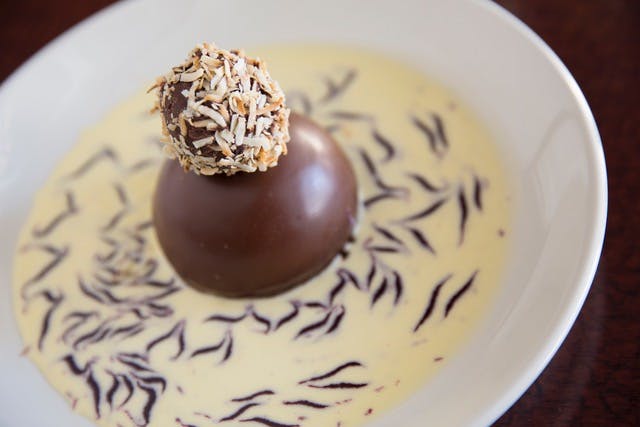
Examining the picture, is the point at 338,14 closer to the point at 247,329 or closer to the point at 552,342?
the point at 247,329

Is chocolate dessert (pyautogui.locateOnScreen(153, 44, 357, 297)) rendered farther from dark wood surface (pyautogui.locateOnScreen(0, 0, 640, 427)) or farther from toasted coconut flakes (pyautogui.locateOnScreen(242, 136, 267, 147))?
dark wood surface (pyautogui.locateOnScreen(0, 0, 640, 427))

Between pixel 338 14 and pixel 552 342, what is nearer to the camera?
pixel 552 342

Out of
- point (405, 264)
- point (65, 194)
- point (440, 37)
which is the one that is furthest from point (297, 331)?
point (440, 37)

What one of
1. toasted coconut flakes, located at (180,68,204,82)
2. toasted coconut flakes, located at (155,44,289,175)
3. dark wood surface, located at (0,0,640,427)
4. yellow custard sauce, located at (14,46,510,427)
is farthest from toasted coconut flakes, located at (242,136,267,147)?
dark wood surface, located at (0,0,640,427)

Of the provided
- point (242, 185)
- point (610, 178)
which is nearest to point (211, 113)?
point (242, 185)

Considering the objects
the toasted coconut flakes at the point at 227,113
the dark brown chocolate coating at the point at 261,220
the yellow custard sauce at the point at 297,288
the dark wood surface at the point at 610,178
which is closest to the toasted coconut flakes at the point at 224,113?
the toasted coconut flakes at the point at 227,113

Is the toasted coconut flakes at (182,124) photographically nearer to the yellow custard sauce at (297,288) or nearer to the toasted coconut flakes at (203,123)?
the toasted coconut flakes at (203,123)

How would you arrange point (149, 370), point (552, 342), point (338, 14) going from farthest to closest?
point (338, 14)
point (149, 370)
point (552, 342)
